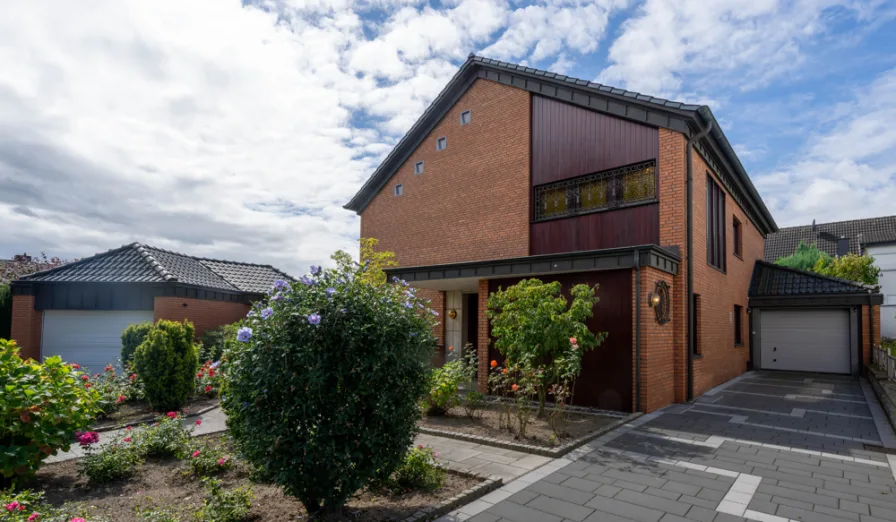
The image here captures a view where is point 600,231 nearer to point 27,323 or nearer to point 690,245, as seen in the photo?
point 690,245

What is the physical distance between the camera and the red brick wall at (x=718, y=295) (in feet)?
36.4

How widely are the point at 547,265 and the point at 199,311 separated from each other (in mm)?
11297

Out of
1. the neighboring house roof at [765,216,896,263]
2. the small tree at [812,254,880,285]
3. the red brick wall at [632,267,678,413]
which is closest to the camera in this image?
the red brick wall at [632,267,678,413]

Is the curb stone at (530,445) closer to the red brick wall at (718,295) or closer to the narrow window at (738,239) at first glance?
the red brick wall at (718,295)

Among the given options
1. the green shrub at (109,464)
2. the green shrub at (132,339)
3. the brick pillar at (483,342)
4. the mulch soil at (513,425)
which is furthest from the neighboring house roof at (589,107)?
the green shrub at (109,464)

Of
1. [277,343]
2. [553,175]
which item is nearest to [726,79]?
[553,175]

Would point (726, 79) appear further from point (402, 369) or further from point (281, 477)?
point (281, 477)

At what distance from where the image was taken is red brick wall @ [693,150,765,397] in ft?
36.4

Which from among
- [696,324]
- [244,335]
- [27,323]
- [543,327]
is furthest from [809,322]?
[27,323]

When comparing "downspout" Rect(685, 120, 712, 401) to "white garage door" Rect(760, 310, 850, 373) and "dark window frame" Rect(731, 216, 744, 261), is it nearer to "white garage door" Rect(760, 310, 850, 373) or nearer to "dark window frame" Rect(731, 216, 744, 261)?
"dark window frame" Rect(731, 216, 744, 261)

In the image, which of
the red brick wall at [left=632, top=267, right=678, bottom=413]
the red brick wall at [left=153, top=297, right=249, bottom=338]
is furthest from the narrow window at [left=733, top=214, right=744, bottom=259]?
the red brick wall at [left=153, top=297, right=249, bottom=338]

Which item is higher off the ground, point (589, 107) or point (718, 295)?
point (589, 107)

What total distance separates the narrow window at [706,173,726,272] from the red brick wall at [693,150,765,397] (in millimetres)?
226

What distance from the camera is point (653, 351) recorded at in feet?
29.9
